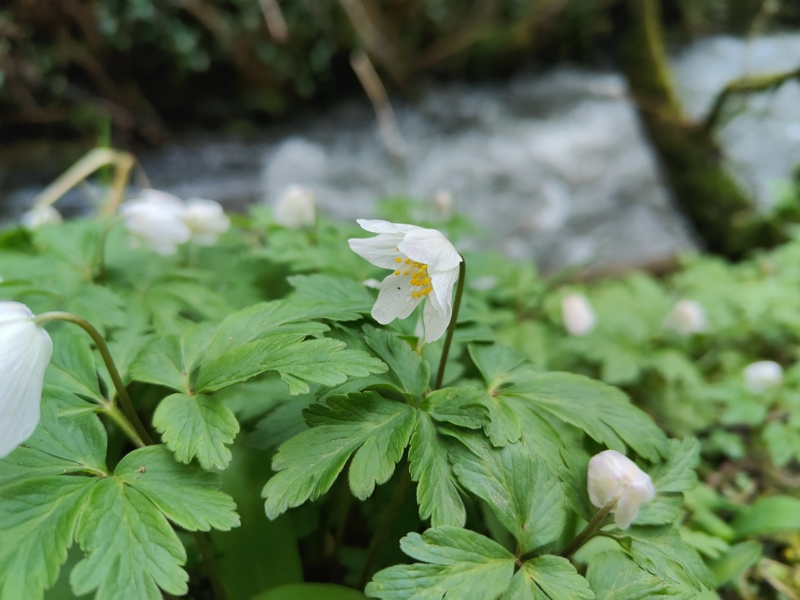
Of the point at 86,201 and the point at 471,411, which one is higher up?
the point at 471,411

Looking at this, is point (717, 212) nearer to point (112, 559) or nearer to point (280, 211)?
point (280, 211)

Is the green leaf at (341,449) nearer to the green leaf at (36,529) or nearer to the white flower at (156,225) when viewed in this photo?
the green leaf at (36,529)

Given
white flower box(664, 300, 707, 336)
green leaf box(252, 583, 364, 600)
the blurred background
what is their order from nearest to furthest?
green leaf box(252, 583, 364, 600) → white flower box(664, 300, 707, 336) → the blurred background

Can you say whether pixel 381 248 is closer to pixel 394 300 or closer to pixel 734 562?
pixel 394 300

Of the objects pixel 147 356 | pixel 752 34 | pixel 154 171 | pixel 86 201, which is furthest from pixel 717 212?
pixel 86 201

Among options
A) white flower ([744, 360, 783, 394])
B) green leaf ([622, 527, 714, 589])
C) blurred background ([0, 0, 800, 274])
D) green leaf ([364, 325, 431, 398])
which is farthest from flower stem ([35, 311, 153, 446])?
blurred background ([0, 0, 800, 274])

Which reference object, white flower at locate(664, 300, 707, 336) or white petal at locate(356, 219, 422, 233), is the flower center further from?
white flower at locate(664, 300, 707, 336)

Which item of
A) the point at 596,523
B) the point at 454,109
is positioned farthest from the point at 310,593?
the point at 454,109
